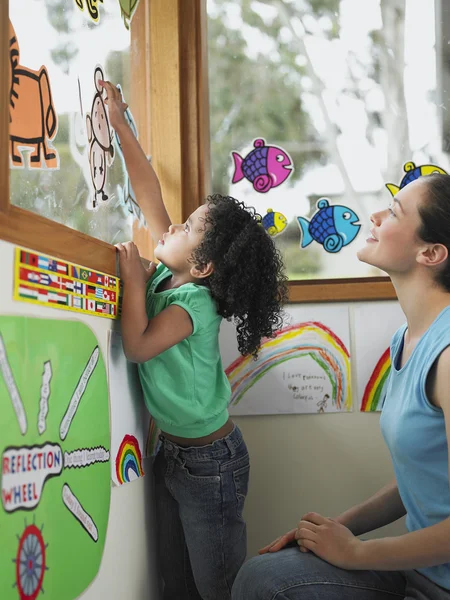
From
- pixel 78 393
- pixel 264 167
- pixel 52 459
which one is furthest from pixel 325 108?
pixel 52 459

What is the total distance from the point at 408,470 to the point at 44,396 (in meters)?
0.62

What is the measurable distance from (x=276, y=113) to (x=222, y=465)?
0.96m

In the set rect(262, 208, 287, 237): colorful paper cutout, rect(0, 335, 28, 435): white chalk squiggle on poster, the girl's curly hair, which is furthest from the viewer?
rect(262, 208, 287, 237): colorful paper cutout

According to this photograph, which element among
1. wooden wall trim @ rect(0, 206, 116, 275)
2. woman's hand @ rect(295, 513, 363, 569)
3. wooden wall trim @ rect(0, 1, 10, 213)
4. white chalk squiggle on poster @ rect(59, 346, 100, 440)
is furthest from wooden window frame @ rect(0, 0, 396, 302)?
wooden wall trim @ rect(0, 1, 10, 213)

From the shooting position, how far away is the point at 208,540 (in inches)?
55.0

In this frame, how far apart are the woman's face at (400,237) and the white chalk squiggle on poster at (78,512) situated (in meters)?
0.66

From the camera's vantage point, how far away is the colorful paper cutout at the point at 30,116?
38.8 inches

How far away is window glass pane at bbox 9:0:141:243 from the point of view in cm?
103

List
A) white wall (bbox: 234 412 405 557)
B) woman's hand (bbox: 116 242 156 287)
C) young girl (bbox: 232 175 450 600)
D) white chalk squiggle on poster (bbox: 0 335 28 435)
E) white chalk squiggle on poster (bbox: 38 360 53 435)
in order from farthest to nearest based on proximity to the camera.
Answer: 1. white wall (bbox: 234 412 405 557)
2. woman's hand (bbox: 116 242 156 287)
3. young girl (bbox: 232 175 450 600)
4. white chalk squiggle on poster (bbox: 38 360 53 435)
5. white chalk squiggle on poster (bbox: 0 335 28 435)

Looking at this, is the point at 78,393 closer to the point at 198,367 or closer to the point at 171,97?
the point at 198,367

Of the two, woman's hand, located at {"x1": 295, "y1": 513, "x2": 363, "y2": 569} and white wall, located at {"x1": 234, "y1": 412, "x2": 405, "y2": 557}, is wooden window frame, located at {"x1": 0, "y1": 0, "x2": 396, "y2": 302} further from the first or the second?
woman's hand, located at {"x1": 295, "y1": 513, "x2": 363, "y2": 569}

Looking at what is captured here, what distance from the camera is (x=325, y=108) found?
1853 millimetres

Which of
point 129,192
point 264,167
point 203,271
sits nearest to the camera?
point 203,271

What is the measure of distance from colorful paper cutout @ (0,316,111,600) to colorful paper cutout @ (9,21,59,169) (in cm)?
26
